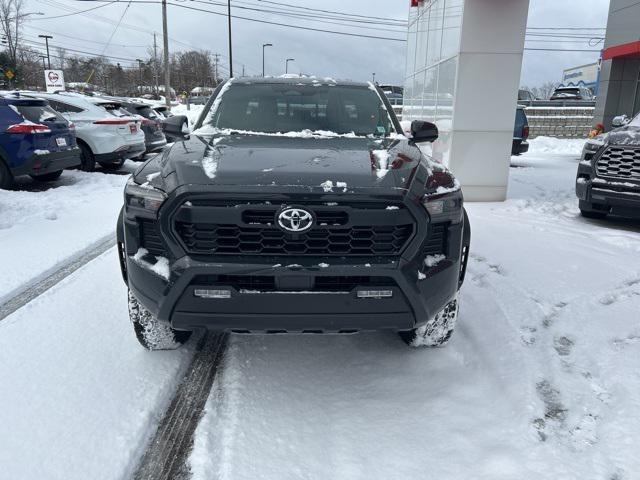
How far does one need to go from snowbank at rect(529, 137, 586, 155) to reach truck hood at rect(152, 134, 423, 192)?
54.8 ft

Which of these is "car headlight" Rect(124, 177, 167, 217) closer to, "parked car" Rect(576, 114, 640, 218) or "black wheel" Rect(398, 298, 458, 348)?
"black wheel" Rect(398, 298, 458, 348)

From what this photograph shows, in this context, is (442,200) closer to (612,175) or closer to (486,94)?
(612,175)

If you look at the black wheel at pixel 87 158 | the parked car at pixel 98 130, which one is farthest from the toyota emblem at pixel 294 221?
the black wheel at pixel 87 158

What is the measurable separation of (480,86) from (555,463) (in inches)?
277

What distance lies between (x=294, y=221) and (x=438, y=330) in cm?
125

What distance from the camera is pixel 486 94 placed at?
8297 millimetres

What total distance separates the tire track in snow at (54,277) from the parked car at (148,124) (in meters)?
8.10

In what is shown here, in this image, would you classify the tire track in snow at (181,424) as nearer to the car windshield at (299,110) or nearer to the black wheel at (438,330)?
the black wheel at (438,330)

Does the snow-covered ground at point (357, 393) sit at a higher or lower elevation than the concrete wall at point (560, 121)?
lower

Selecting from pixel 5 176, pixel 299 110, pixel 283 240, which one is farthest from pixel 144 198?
pixel 5 176

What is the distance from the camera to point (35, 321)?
3.68 metres

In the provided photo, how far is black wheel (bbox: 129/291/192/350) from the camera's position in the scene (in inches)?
121

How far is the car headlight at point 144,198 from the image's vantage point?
261 cm

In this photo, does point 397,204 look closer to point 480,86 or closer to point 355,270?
point 355,270
